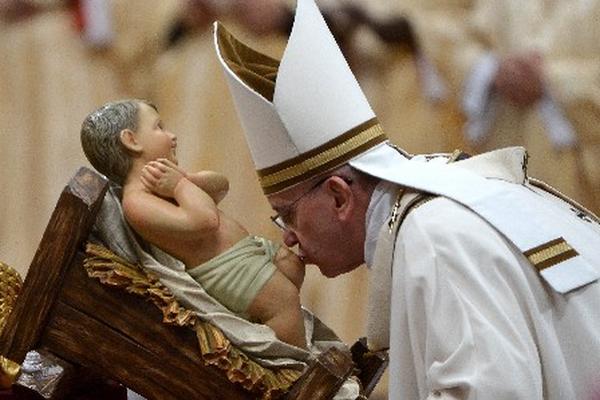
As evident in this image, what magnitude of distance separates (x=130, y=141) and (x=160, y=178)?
151 millimetres

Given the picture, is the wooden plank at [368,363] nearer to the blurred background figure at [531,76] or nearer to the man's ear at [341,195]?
the man's ear at [341,195]

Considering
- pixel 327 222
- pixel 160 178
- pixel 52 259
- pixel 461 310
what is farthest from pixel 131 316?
pixel 461 310

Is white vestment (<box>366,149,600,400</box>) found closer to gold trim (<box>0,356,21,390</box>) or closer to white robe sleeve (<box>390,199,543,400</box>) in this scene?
white robe sleeve (<box>390,199,543,400</box>)

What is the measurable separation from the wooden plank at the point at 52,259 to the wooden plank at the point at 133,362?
65 millimetres

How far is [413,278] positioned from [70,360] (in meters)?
1.07

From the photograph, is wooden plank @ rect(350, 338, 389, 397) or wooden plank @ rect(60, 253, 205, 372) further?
wooden plank @ rect(350, 338, 389, 397)

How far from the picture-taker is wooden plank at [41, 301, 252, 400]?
9.64 ft

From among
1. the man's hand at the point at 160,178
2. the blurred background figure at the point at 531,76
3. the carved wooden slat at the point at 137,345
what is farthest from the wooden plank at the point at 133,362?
the blurred background figure at the point at 531,76

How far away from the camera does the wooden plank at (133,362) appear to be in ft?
9.64

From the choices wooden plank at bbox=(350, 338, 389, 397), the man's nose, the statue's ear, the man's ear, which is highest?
the statue's ear

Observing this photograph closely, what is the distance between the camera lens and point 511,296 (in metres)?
2.31

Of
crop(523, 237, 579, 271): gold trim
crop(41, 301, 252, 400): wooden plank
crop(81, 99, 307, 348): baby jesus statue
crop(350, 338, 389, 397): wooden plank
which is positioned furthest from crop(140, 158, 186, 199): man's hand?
crop(523, 237, 579, 271): gold trim

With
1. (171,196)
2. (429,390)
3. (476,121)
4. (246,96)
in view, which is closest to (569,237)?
(429,390)

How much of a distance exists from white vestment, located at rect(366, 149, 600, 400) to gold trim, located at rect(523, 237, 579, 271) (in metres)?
0.03
